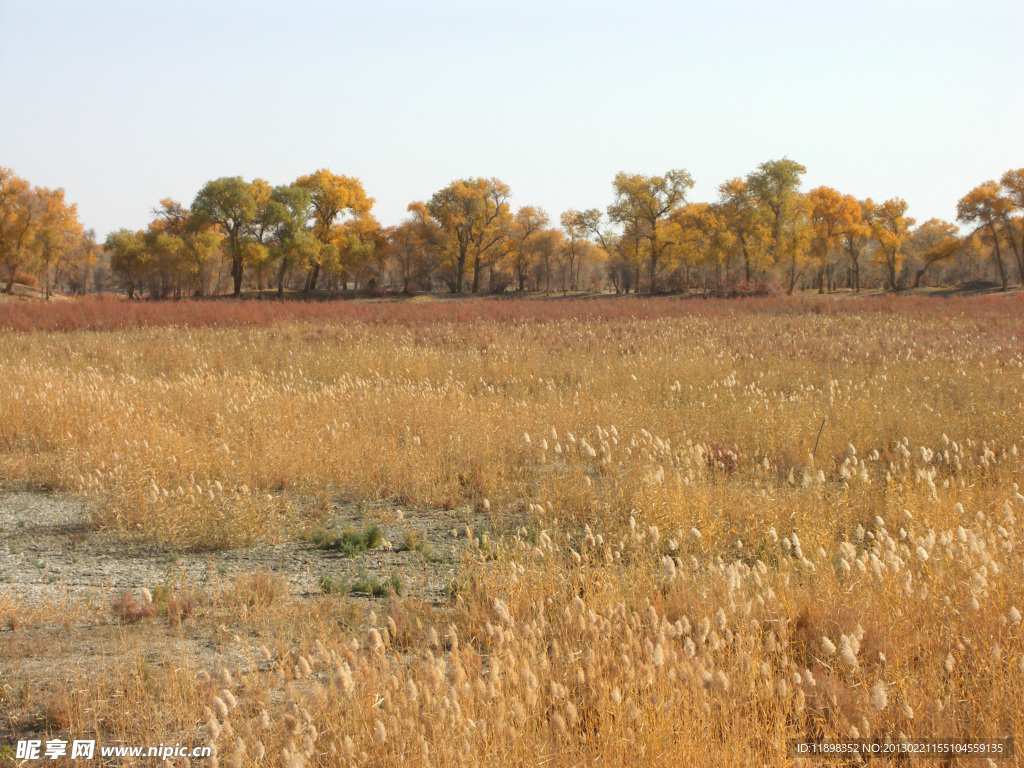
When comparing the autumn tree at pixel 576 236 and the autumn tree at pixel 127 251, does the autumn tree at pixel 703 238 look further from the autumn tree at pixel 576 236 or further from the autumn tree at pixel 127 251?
the autumn tree at pixel 127 251

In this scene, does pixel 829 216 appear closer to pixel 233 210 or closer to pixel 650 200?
pixel 650 200

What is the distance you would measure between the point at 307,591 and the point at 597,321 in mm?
19812

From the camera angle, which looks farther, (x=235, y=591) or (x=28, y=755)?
(x=235, y=591)

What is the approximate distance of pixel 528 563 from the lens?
4.79 m

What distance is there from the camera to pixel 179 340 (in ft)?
62.8

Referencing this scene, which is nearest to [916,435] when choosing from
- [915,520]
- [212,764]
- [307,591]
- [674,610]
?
[915,520]

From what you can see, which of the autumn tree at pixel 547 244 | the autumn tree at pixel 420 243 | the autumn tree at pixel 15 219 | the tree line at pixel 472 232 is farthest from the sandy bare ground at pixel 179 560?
the autumn tree at pixel 547 244

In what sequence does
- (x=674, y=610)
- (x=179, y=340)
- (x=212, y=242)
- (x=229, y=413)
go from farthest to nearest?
(x=212, y=242)
(x=179, y=340)
(x=229, y=413)
(x=674, y=610)

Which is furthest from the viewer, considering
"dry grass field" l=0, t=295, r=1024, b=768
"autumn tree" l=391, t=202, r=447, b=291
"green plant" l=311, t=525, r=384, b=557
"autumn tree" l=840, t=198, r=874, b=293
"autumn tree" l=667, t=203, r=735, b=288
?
"autumn tree" l=391, t=202, r=447, b=291

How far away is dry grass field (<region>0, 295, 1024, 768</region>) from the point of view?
2863 mm

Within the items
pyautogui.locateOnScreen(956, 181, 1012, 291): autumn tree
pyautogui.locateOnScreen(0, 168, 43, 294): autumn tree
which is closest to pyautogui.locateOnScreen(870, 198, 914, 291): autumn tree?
pyautogui.locateOnScreen(956, 181, 1012, 291): autumn tree

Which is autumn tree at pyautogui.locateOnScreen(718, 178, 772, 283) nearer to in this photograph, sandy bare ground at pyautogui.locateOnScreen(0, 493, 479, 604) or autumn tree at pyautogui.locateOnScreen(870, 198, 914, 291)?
autumn tree at pyautogui.locateOnScreen(870, 198, 914, 291)

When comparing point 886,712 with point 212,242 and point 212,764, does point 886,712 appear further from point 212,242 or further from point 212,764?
point 212,242

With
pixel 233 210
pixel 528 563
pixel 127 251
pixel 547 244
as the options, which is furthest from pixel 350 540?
pixel 547 244
